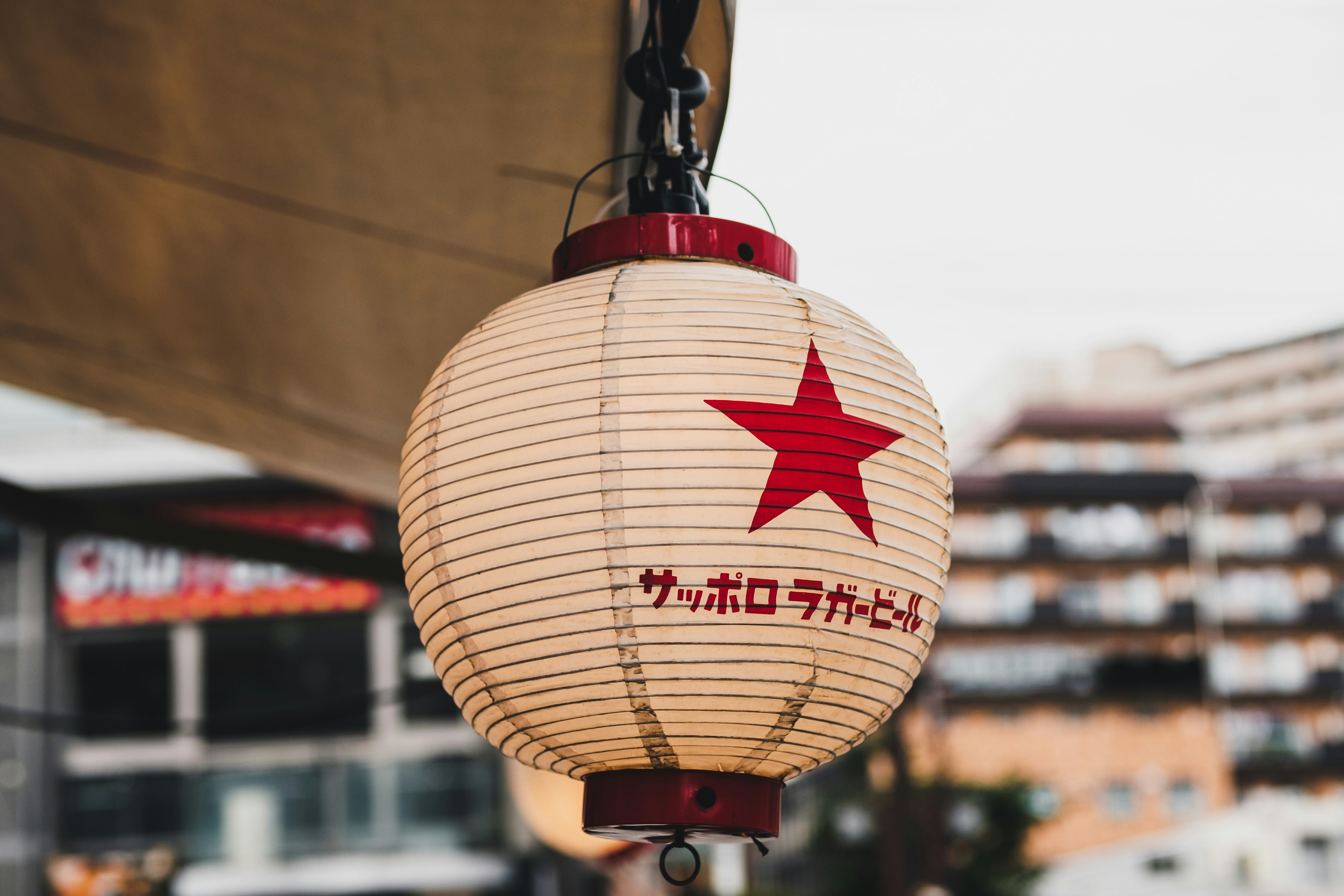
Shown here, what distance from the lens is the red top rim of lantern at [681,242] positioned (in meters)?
1.18

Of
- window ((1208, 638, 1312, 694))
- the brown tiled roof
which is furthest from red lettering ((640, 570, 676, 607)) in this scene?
window ((1208, 638, 1312, 694))

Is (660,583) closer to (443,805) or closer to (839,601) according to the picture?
(839,601)

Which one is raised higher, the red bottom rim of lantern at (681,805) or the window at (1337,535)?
the window at (1337,535)


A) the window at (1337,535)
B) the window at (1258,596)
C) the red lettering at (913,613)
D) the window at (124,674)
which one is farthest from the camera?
the window at (1337,535)

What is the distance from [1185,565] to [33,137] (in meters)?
35.5

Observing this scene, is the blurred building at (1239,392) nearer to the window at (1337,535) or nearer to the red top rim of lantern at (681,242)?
the window at (1337,535)

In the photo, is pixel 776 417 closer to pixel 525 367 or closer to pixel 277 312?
pixel 525 367

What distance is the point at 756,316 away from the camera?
1057 millimetres

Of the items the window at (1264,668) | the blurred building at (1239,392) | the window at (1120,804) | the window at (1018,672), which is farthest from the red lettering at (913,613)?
the blurred building at (1239,392)

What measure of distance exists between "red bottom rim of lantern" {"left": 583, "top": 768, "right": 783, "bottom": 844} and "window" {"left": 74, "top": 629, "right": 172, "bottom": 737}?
48.2 feet

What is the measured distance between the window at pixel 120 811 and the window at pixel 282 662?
1.04 meters

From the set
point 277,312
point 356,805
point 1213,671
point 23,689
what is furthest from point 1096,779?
point 277,312

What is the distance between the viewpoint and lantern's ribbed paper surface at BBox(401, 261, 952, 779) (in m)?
0.98

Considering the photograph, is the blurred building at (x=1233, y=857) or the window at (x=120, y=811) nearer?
the window at (x=120, y=811)
